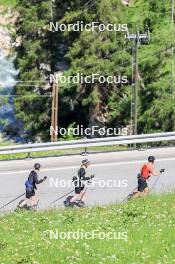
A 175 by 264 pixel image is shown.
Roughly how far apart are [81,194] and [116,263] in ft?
21.4

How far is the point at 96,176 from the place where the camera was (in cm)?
2250

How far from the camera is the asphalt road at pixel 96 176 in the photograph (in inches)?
868

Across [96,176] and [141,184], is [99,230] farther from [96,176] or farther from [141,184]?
[96,176]

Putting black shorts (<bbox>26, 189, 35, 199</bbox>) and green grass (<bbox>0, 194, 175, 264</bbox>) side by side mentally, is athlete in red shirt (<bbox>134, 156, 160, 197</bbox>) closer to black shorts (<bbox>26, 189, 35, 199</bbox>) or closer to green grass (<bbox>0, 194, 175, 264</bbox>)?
green grass (<bbox>0, 194, 175, 264</bbox>)

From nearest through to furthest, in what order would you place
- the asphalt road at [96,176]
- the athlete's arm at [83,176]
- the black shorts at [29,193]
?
the black shorts at [29,193] < the athlete's arm at [83,176] < the asphalt road at [96,176]

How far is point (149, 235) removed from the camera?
669 inches

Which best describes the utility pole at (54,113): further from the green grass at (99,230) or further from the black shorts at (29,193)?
the green grass at (99,230)

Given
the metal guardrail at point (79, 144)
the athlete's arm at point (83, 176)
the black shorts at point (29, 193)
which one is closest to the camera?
the black shorts at point (29, 193)

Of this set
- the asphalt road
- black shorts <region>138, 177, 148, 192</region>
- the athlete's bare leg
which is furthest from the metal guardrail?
black shorts <region>138, 177, 148, 192</region>

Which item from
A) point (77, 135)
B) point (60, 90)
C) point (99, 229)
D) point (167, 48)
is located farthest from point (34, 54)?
point (99, 229)

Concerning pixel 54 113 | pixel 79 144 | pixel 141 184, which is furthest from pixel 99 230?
pixel 54 113

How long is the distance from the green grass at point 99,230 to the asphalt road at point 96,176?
4.70ft

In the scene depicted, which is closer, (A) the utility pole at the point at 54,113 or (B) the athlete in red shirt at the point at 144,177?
(B) the athlete in red shirt at the point at 144,177

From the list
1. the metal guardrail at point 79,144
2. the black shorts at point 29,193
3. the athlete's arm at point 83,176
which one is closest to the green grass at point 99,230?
the black shorts at point 29,193
